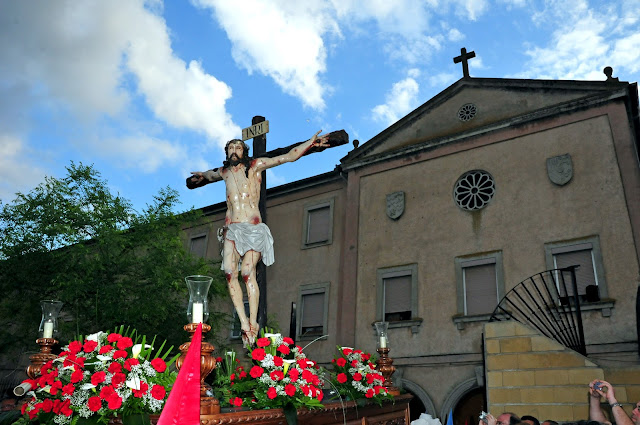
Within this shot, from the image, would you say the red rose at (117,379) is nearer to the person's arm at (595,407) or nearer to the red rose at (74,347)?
the red rose at (74,347)

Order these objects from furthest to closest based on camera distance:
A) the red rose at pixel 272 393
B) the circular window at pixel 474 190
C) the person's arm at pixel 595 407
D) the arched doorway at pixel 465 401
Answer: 1. the circular window at pixel 474 190
2. the arched doorway at pixel 465 401
3. the person's arm at pixel 595 407
4. the red rose at pixel 272 393

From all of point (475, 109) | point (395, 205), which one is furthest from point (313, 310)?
point (475, 109)

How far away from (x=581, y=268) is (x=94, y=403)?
1288 centimetres

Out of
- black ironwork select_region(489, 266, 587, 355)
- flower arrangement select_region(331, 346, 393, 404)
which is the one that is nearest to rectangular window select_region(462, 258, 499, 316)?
black ironwork select_region(489, 266, 587, 355)

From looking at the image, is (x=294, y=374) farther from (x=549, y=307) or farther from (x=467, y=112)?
(x=467, y=112)

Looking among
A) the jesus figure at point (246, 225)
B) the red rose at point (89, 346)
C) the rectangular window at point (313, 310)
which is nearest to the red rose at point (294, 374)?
the red rose at point (89, 346)

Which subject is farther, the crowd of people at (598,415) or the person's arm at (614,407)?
the person's arm at (614,407)

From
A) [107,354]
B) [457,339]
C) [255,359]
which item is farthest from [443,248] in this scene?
[107,354]

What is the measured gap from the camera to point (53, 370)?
4203mm

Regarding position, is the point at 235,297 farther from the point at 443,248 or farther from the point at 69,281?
the point at 443,248

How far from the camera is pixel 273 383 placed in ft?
14.4

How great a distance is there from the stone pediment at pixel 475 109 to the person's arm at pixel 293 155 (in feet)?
33.6

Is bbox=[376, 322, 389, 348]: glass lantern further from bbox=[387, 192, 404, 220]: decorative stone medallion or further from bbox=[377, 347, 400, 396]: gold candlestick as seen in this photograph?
bbox=[387, 192, 404, 220]: decorative stone medallion

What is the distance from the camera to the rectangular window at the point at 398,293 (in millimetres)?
15742
